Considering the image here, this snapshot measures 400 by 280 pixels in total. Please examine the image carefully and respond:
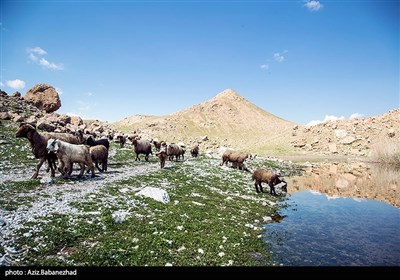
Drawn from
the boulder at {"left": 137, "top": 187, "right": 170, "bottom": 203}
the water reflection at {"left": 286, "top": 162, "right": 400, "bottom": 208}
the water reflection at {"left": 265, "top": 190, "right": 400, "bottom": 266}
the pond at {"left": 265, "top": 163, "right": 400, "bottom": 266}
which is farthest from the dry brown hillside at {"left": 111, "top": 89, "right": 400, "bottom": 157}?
the boulder at {"left": 137, "top": 187, "right": 170, "bottom": 203}

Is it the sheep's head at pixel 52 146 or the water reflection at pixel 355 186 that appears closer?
the sheep's head at pixel 52 146

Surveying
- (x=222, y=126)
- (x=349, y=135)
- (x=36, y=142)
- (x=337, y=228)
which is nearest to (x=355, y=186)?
(x=337, y=228)

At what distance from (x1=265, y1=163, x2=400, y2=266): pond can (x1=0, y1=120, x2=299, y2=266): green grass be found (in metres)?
1.28

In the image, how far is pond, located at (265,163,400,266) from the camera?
12.1 metres

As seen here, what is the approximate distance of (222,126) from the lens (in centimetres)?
13875

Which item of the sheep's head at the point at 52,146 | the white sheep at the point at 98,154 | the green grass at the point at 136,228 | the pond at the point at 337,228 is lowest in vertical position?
the pond at the point at 337,228

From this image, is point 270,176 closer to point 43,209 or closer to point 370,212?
point 370,212

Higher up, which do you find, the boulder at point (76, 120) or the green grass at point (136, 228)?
the boulder at point (76, 120)

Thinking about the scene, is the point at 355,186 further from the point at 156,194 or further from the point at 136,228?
the point at 136,228

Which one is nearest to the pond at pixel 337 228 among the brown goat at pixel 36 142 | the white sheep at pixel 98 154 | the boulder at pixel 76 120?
the white sheep at pixel 98 154

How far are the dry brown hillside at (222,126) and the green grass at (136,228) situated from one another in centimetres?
7176

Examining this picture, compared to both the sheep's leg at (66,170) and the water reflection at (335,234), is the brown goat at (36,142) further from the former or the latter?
the water reflection at (335,234)

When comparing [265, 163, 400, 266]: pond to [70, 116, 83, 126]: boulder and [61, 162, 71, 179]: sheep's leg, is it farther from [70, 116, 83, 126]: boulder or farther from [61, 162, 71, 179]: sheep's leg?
[70, 116, 83, 126]: boulder

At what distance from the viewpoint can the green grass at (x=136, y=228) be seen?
31.3 ft
